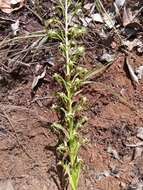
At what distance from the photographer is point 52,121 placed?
3.24 metres

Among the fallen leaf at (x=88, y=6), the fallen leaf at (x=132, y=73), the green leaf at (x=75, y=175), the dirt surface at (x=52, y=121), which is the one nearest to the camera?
the green leaf at (x=75, y=175)

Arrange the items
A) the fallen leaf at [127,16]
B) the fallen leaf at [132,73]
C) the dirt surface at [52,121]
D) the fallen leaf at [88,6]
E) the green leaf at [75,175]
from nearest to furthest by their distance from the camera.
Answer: the green leaf at [75,175] < the dirt surface at [52,121] < the fallen leaf at [132,73] < the fallen leaf at [127,16] < the fallen leaf at [88,6]

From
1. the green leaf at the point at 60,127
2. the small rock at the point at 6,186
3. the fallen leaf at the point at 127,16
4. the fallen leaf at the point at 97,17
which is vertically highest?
the fallen leaf at the point at 127,16

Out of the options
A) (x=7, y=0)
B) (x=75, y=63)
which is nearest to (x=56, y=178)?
(x=75, y=63)

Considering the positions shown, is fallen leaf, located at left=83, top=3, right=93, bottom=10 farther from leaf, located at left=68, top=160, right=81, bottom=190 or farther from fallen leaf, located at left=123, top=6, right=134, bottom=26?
leaf, located at left=68, top=160, right=81, bottom=190

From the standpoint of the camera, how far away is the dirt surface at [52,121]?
3.08 m

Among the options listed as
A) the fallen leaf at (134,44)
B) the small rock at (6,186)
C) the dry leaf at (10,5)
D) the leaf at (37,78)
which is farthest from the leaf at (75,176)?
the dry leaf at (10,5)

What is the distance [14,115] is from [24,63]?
34 cm

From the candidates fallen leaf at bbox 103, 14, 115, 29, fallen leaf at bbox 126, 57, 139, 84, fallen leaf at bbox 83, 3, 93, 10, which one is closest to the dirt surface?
fallen leaf at bbox 126, 57, 139, 84

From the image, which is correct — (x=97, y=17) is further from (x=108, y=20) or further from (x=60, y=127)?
(x=60, y=127)

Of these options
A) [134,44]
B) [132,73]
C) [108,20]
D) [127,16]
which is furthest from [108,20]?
[132,73]

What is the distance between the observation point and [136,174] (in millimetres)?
3049

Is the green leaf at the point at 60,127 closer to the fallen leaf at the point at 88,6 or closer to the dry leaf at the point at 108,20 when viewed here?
the dry leaf at the point at 108,20

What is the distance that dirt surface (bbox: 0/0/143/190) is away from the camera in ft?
10.1
